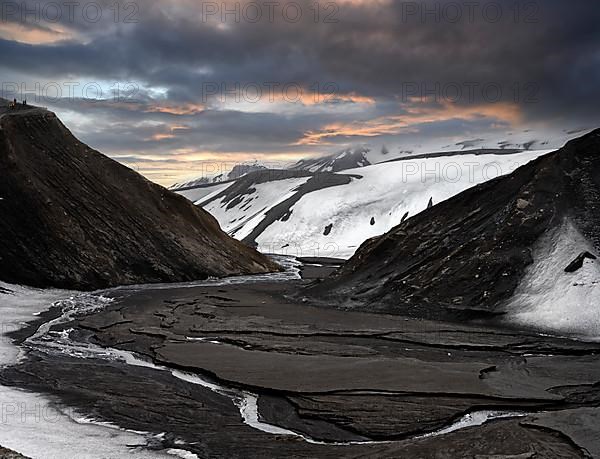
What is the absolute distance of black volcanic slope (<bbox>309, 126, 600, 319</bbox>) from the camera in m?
18.8

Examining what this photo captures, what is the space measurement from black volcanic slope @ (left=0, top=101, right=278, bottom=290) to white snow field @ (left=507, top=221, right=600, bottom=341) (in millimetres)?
20142

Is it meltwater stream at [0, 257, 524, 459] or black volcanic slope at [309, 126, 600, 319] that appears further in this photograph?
black volcanic slope at [309, 126, 600, 319]

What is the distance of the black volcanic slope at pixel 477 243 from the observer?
18781 mm

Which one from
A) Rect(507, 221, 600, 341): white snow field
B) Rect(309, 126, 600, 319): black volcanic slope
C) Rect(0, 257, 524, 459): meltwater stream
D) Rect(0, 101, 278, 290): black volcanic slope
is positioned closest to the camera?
Rect(0, 257, 524, 459): meltwater stream

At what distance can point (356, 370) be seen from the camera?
11.2 m

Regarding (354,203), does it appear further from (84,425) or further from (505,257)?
(84,425)

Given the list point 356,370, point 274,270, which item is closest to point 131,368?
point 356,370

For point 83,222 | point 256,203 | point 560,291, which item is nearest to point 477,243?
point 560,291

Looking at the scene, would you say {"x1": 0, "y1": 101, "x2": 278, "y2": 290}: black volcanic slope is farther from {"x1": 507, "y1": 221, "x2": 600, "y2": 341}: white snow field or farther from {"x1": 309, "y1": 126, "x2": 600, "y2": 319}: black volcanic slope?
{"x1": 507, "y1": 221, "x2": 600, "y2": 341}: white snow field

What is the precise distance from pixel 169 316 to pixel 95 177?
59.7 feet

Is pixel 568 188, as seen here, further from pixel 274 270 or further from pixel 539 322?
pixel 274 270

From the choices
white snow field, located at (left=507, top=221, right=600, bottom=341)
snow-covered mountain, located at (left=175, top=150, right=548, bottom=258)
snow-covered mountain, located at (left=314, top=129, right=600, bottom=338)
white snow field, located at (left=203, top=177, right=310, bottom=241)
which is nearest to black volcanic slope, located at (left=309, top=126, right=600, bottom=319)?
snow-covered mountain, located at (left=314, top=129, right=600, bottom=338)

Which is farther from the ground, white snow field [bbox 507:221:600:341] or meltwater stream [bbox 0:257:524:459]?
white snow field [bbox 507:221:600:341]

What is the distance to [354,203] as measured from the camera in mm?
81125
